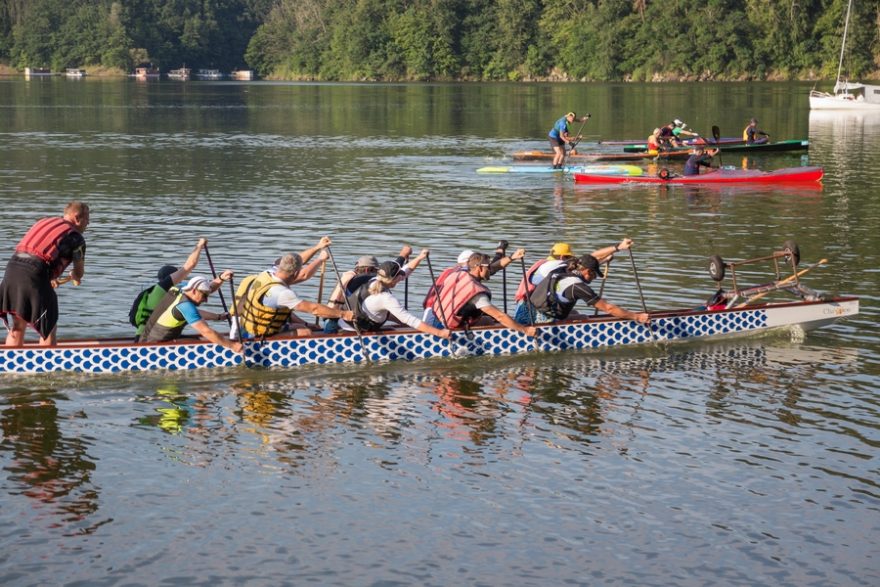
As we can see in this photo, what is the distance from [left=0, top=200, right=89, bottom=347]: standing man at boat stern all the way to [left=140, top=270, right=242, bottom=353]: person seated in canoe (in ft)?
4.15

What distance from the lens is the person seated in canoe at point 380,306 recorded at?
1788 cm

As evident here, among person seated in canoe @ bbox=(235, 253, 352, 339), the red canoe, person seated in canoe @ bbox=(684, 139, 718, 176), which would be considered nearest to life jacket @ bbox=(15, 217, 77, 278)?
person seated in canoe @ bbox=(235, 253, 352, 339)

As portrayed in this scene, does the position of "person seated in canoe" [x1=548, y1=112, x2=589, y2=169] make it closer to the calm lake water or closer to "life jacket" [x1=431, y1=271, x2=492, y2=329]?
the calm lake water

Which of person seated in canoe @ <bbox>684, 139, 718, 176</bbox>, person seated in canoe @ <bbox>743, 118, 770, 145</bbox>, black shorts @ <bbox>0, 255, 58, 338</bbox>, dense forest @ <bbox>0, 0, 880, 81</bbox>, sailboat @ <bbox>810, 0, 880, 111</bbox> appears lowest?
black shorts @ <bbox>0, 255, 58, 338</bbox>

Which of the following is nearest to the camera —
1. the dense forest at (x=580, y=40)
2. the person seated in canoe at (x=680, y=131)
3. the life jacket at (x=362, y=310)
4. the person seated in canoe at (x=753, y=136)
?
the life jacket at (x=362, y=310)

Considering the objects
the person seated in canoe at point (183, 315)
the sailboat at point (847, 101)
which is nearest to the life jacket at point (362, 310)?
the person seated in canoe at point (183, 315)

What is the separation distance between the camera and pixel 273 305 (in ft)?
57.2

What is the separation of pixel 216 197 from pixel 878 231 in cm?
1943

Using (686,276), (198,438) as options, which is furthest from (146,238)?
(198,438)

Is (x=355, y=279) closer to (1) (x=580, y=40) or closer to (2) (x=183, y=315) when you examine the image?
(2) (x=183, y=315)

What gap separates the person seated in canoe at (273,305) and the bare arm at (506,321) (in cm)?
207

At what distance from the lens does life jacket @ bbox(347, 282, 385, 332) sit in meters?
18.1

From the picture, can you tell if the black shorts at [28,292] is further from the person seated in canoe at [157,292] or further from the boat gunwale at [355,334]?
the person seated in canoe at [157,292]

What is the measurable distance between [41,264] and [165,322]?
6.08ft
